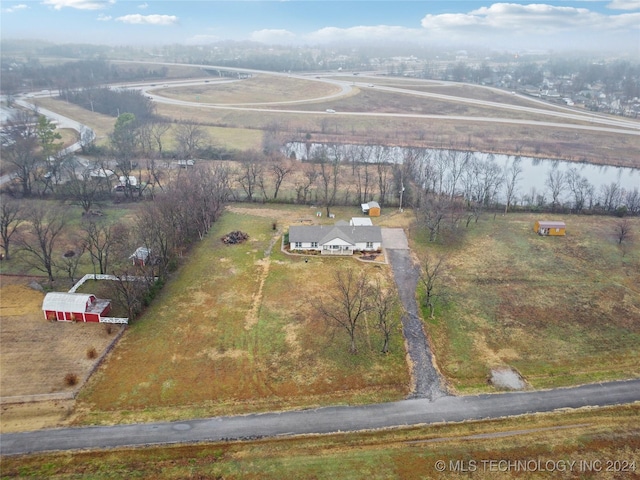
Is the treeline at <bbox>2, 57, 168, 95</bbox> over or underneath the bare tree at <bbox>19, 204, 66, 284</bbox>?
over

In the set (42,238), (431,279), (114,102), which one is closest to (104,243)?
(42,238)

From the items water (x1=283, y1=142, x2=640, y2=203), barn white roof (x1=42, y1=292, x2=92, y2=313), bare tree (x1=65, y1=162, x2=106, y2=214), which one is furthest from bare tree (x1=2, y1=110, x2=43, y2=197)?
water (x1=283, y1=142, x2=640, y2=203)

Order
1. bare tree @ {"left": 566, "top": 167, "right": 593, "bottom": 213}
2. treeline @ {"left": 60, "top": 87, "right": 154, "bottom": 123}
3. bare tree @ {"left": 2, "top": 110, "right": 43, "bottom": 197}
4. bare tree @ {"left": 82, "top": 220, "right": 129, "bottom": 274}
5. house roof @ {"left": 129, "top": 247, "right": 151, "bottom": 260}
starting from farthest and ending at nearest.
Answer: treeline @ {"left": 60, "top": 87, "right": 154, "bottom": 123}
bare tree @ {"left": 2, "top": 110, "right": 43, "bottom": 197}
bare tree @ {"left": 566, "top": 167, "right": 593, "bottom": 213}
house roof @ {"left": 129, "top": 247, "right": 151, "bottom": 260}
bare tree @ {"left": 82, "top": 220, "right": 129, "bottom": 274}

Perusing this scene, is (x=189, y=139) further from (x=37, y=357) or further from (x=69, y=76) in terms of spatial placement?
(x=69, y=76)

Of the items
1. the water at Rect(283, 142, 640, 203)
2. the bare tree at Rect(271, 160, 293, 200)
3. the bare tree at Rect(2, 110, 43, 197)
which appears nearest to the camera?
the bare tree at Rect(2, 110, 43, 197)

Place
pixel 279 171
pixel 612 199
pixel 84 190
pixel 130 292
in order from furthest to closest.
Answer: pixel 279 171
pixel 612 199
pixel 84 190
pixel 130 292

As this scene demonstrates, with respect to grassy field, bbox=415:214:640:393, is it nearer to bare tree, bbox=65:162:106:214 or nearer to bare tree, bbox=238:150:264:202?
bare tree, bbox=238:150:264:202

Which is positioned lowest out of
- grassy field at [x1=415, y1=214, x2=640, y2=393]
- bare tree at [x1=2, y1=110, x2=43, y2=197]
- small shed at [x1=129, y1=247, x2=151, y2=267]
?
grassy field at [x1=415, y1=214, x2=640, y2=393]
